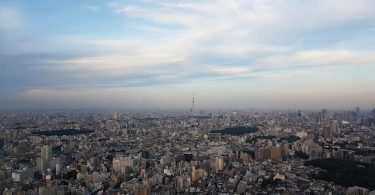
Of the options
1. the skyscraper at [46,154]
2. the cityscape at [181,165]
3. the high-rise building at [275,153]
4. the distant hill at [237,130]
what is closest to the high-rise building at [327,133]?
the cityscape at [181,165]

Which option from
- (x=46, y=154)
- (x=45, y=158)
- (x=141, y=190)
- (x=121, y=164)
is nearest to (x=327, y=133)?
(x=121, y=164)

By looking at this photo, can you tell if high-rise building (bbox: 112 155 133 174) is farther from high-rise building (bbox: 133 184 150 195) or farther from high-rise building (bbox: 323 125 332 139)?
high-rise building (bbox: 323 125 332 139)

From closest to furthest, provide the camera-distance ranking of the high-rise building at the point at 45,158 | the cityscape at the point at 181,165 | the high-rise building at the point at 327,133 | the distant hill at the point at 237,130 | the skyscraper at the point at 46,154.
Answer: the cityscape at the point at 181,165 < the high-rise building at the point at 45,158 < the skyscraper at the point at 46,154 < the high-rise building at the point at 327,133 < the distant hill at the point at 237,130

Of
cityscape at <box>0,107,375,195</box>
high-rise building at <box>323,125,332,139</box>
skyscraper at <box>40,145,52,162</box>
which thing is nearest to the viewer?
cityscape at <box>0,107,375,195</box>

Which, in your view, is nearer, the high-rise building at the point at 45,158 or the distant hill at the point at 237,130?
the high-rise building at the point at 45,158

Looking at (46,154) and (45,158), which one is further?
(46,154)

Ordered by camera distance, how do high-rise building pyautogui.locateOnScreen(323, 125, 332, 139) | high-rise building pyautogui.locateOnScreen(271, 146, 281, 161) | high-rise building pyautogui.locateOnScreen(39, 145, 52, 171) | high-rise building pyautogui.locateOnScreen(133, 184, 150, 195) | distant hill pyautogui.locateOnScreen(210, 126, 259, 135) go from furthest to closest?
distant hill pyautogui.locateOnScreen(210, 126, 259, 135) → high-rise building pyautogui.locateOnScreen(323, 125, 332, 139) → high-rise building pyautogui.locateOnScreen(271, 146, 281, 161) → high-rise building pyautogui.locateOnScreen(39, 145, 52, 171) → high-rise building pyautogui.locateOnScreen(133, 184, 150, 195)

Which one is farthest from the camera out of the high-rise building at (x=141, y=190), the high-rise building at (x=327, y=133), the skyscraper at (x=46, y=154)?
the high-rise building at (x=327, y=133)

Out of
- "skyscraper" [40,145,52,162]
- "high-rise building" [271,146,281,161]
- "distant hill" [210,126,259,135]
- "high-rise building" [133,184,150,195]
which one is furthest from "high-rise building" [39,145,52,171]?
"distant hill" [210,126,259,135]

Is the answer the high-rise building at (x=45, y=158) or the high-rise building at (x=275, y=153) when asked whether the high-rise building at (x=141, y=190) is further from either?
the high-rise building at (x=275, y=153)

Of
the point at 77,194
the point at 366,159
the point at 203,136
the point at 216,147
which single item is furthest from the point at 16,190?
the point at 203,136

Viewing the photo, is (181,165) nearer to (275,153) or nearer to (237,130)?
(275,153)
